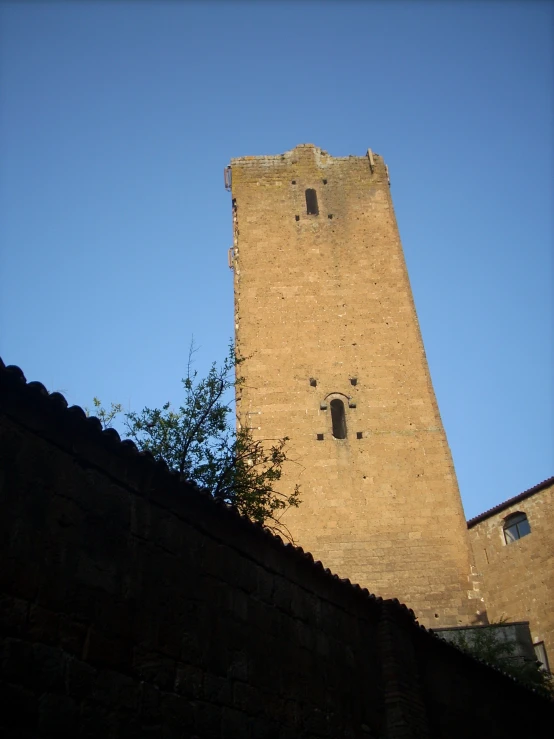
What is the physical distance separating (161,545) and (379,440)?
11629 mm

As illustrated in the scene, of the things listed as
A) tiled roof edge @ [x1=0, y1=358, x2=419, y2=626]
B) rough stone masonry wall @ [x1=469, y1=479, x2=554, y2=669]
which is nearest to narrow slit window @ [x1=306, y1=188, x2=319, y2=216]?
rough stone masonry wall @ [x1=469, y1=479, x2=554, y2=669]

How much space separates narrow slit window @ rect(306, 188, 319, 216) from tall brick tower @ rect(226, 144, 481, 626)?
0.03 m

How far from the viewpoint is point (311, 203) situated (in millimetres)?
21625

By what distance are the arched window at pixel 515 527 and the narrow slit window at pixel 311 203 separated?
9168 mm

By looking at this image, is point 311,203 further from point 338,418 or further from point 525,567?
point 525,567

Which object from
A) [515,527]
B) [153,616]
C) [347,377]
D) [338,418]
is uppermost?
[347,377]

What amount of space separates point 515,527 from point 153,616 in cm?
1543

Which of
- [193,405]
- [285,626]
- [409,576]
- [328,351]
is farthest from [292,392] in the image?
[285,626]

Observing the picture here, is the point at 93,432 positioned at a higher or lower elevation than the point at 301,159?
lower

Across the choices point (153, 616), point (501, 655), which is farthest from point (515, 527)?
point (153, 616)

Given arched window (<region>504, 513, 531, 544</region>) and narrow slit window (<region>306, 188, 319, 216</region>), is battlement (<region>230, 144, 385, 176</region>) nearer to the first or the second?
narrow slit window (<region>306, 188, 319, 216</region>)

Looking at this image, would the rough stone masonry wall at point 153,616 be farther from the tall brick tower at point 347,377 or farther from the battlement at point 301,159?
the battlement at point 301,159

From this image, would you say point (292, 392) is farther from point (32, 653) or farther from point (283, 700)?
point (32, 653)

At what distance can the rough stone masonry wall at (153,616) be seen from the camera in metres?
4.93
